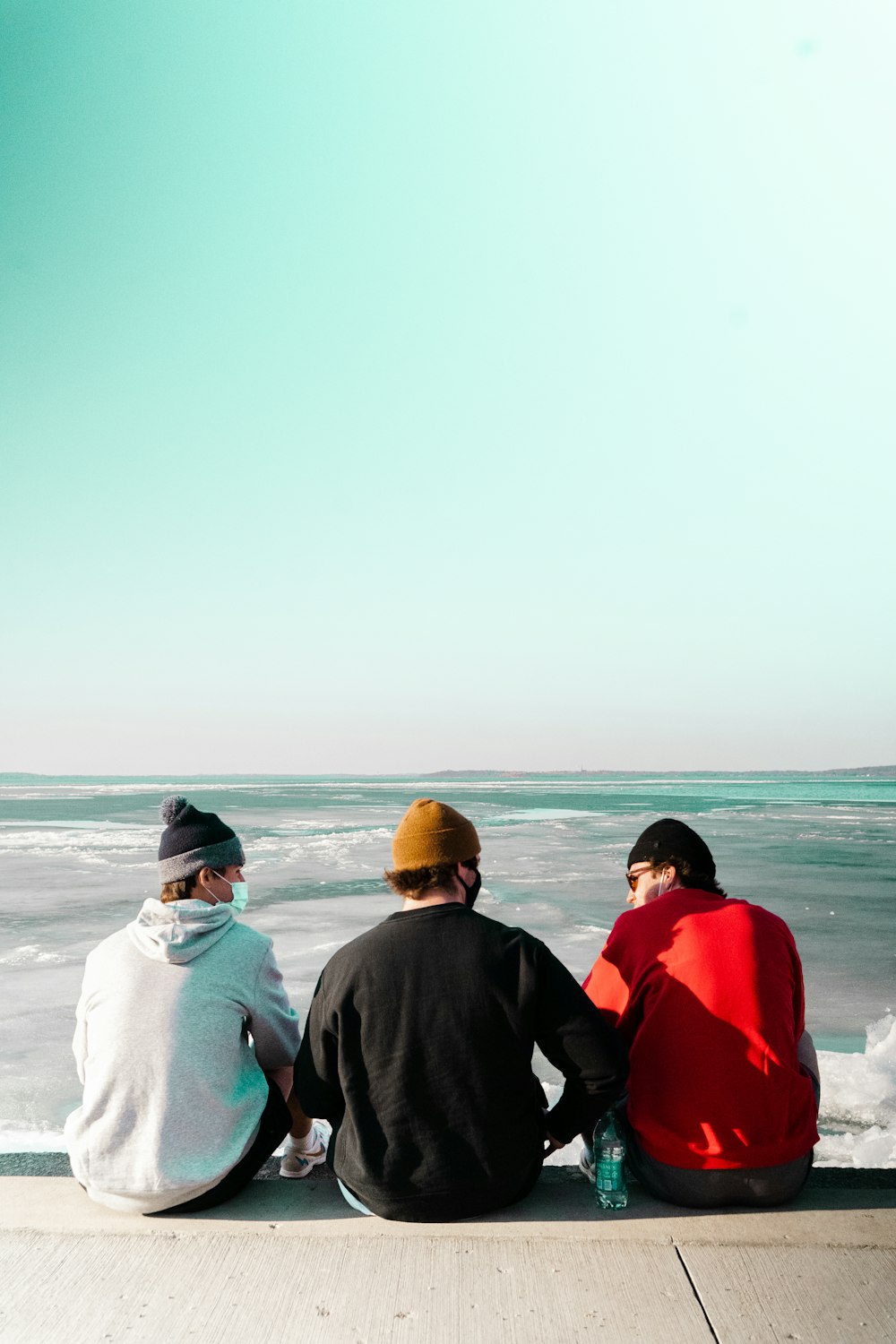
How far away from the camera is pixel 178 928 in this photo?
9.26ft

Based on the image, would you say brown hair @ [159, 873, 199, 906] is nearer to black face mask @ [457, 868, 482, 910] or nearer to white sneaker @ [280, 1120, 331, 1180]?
black face mask @ [457, 868, 482, 910]

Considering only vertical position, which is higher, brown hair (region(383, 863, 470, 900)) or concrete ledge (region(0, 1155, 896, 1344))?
brown hair (region(383, 863, 470, 900))

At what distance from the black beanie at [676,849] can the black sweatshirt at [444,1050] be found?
553 millimetres

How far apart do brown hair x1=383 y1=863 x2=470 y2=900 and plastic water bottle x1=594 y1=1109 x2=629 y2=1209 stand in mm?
1013

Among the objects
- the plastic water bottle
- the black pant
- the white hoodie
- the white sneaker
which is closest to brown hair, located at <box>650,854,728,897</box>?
the plastic water bottle

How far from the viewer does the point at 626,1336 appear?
2.34 meters

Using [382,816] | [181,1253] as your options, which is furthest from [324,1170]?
[382,816]

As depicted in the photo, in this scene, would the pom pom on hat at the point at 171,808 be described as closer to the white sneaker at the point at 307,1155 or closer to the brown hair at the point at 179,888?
the brown hair at the point at 179,888

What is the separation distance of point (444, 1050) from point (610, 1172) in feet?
2.65

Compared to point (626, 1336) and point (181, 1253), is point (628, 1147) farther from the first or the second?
point (181, 1253)

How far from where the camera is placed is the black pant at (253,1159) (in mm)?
2920

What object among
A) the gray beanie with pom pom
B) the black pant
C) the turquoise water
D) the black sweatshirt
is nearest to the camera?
the black sweatshirt

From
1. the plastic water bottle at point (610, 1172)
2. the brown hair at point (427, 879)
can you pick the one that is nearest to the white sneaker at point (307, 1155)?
the plastic water bottle at point (610, 1172)

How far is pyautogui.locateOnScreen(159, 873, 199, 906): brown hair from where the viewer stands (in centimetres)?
309
